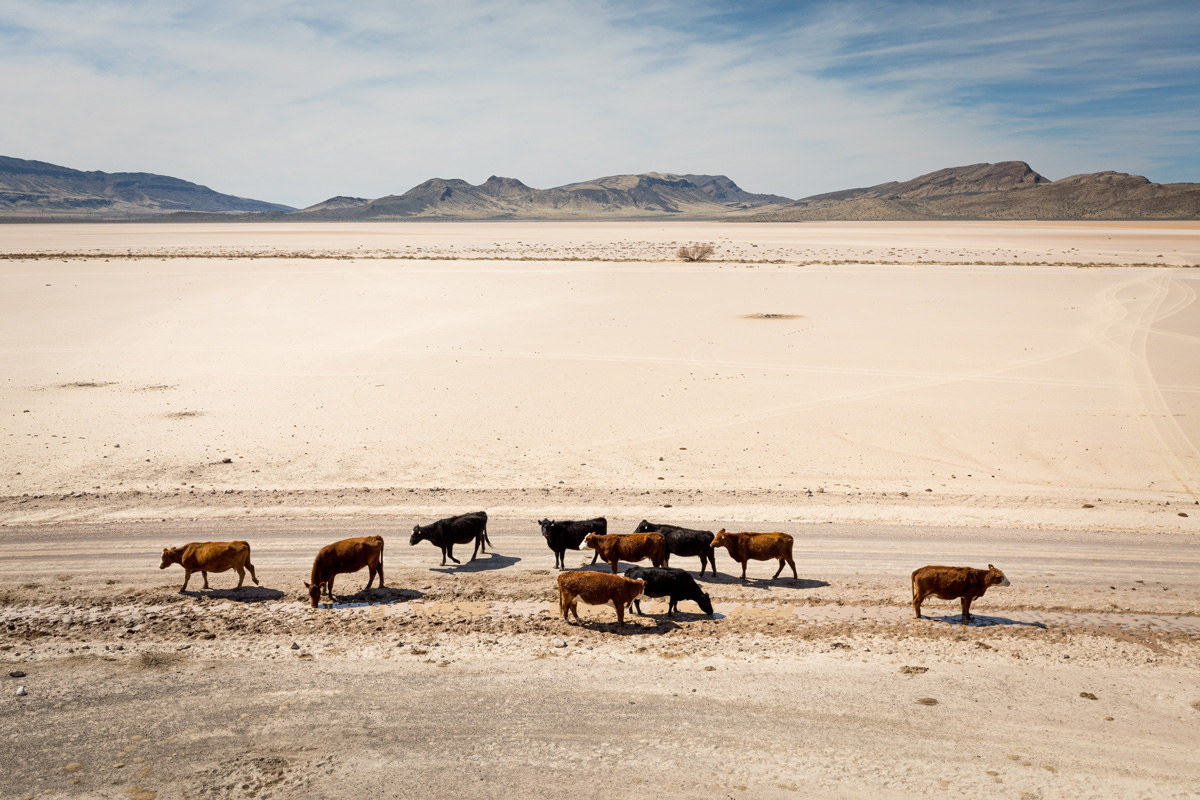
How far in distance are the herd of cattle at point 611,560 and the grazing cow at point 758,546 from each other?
0.02 m

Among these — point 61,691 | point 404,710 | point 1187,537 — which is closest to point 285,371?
point 61,691

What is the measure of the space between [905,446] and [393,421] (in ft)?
45.7

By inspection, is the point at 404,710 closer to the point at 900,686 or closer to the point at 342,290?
the point at 900,686

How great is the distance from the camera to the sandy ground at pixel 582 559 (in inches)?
289

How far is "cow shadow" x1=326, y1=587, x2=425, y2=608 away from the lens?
34.7ft

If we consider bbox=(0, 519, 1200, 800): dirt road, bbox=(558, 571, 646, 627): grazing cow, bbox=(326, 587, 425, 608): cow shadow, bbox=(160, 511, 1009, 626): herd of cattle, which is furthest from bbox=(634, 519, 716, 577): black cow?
bbox=(326, 587, 425, 608): cow shadow

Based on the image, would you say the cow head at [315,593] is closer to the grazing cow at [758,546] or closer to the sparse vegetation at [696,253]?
the grazing cow at [758,546]

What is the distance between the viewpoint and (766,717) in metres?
7.91

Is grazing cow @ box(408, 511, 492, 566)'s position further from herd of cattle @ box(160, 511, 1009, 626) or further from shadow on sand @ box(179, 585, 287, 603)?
shadow on sand @ box(179, 585, 287, 603)

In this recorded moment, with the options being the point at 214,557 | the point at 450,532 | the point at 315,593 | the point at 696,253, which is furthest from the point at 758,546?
the point at 696,253

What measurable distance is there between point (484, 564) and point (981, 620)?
24.4ft

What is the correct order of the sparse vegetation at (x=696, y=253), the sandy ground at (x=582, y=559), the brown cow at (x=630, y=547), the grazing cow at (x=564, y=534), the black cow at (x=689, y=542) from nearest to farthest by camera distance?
the sandy ground at (x=582, y=559)
the brown cow at (x=630, y=547)
the black cow at (x=689, y=542)
the grazing cow at (x=564, y=534)
the sparse vegetation at (x=696, y=253)

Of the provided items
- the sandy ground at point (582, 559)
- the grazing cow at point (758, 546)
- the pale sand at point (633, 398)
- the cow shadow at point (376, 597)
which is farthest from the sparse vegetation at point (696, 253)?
the cow shadow at point (376, 597)

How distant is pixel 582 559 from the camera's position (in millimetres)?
12500
